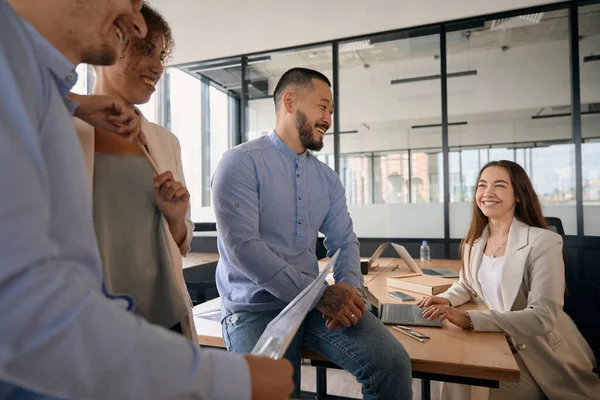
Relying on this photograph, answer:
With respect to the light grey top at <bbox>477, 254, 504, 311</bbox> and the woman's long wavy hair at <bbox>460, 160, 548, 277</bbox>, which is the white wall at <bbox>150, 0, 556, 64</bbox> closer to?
the woman's long wavy hair at <bbox>460, 160, 548, 277</bbox>

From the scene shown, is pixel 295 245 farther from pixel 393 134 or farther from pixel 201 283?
pixel 393 134

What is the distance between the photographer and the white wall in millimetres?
4422

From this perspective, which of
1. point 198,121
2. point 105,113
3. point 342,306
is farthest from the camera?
point 198,121

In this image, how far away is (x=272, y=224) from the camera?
1.61 m

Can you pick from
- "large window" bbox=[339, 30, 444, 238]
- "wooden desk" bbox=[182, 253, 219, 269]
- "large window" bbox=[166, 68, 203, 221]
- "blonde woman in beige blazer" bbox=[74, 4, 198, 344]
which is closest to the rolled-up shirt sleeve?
"blonde woman in beige blazer" bbox=[74, 4, 198, 344]

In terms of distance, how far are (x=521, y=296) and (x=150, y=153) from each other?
165cm

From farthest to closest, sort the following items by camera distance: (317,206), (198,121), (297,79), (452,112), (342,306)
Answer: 1. (198,121)
2. (452,112)
3. (297,79)
4. (317,206)
5. (342,306)

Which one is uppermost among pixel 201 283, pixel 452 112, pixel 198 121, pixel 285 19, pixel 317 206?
pixel 285 19

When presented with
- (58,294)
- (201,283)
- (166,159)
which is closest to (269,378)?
(58,294)

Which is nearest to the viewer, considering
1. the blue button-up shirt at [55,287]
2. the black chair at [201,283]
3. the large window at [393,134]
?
the blue button-up shirt at [55,287]

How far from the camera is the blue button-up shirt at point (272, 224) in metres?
1.45

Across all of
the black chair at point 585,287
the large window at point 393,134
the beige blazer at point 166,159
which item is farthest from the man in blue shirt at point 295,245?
the large window at point 393,134

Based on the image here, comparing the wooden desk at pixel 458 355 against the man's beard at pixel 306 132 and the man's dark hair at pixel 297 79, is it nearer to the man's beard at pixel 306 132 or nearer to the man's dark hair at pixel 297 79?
the man's beard at pixel 306 132

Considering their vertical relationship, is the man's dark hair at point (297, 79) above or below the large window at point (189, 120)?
below
